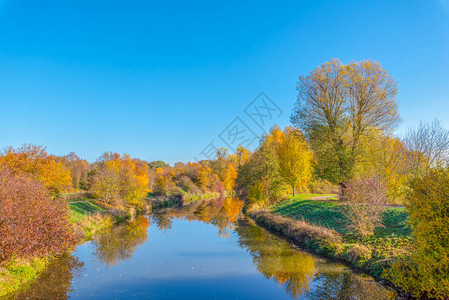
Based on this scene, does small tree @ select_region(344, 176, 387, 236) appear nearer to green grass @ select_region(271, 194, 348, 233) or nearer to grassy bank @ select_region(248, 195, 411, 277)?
grassy bank @ select_region(248, 195, 411, 277)

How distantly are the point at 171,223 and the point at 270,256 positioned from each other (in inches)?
689

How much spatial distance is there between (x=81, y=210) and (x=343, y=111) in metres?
29.4

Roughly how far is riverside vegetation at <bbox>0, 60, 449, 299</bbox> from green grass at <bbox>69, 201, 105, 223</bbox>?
8.1 inches

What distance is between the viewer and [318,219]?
21719mm

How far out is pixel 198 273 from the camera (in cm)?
1356

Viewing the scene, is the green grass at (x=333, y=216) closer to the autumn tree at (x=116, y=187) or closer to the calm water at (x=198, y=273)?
the calm water at (x=198, y=273)

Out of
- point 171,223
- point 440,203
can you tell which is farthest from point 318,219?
point 171,223

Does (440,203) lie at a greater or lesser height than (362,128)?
lesser

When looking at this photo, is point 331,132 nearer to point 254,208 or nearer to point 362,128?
point 362,128

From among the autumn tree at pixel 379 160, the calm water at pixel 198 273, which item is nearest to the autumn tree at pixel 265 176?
the autumn tree at pixel 379 160

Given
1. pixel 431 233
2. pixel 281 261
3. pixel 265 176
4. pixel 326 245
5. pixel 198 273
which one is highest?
pixel 265 176

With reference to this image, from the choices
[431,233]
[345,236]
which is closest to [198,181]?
[345,236]

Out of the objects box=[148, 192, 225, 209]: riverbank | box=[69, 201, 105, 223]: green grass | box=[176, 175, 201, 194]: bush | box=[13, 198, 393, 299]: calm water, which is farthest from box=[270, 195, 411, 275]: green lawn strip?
box=[176, 175, 201, 194]: bush

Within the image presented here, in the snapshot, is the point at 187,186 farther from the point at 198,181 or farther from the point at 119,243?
the point at 119,243
